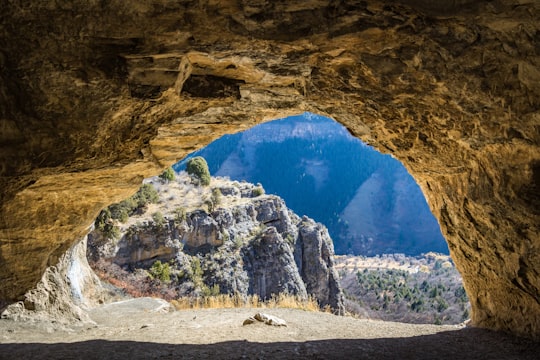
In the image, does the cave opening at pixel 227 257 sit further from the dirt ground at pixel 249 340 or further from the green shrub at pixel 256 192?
the dirt ground at pixel 249 340

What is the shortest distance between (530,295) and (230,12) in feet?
18.1

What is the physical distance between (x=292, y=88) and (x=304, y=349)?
3817mm

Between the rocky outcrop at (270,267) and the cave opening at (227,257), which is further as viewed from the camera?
the rocky outcrop at (270,267)

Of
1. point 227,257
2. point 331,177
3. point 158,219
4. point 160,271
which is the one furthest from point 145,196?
point 331,177

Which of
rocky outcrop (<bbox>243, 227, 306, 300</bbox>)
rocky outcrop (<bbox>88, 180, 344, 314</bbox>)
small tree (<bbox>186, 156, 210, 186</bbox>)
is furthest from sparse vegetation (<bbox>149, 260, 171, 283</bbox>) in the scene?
small tree (<bbox>186, 156, 210, 186</bbox>)

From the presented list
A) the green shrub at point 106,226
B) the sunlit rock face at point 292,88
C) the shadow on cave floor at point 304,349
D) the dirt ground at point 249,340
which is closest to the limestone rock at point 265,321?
the dirt ground at point 249,340

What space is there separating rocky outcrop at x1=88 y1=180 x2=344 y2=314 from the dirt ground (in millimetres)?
14331

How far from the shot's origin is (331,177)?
4995 inches

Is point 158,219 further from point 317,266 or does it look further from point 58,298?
point 58,298

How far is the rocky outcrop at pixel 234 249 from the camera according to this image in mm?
23656

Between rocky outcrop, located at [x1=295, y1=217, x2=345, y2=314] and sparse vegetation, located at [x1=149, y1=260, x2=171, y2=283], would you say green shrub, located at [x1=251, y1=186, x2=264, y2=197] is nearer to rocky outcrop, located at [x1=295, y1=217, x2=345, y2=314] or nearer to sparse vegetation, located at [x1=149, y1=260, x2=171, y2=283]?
rocky outcrop, located at [x1=295, y1=217, x2=345, y2=314]

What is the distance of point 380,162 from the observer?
128875mm

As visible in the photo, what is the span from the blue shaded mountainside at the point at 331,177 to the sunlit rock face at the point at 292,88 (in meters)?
105

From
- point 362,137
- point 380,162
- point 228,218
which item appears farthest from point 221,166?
point 362,137
